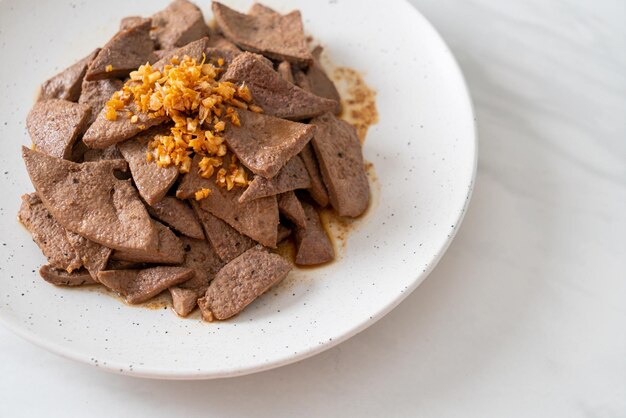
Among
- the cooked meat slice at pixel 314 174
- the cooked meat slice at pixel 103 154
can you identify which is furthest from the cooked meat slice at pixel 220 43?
the cooked meat slice at pixel 103 154

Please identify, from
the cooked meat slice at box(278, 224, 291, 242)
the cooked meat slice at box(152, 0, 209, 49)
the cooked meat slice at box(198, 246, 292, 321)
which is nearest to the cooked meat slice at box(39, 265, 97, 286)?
the cooked meat slice at box(198, 246, 292, 321)

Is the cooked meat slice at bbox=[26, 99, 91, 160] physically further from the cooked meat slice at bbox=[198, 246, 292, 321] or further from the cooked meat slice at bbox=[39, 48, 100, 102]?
the cooked meat slice at bbox=[198, 246, 292, 321]

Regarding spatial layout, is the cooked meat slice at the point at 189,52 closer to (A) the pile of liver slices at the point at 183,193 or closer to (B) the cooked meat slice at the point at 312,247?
(A) the pile of liver slices at the point at 183,193

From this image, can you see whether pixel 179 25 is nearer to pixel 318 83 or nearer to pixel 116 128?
pixel 318 83

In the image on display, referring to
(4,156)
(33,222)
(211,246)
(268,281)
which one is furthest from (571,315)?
(4,156)

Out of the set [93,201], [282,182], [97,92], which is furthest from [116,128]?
[282,182]
